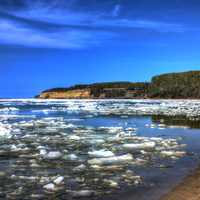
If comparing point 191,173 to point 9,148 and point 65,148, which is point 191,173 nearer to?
point 65,148

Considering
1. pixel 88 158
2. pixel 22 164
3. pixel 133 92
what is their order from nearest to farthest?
1. pixel 22 164
2. pixel 88 158
3. pixel 133 92

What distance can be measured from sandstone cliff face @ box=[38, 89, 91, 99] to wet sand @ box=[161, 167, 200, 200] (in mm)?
146905

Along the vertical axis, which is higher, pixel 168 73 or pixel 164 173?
pixel 168 73

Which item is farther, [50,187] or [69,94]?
[69,94]

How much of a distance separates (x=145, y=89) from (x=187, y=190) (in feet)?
468

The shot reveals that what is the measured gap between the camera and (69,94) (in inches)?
6565

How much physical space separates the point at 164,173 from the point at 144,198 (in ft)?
6.81

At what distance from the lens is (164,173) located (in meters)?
8.63

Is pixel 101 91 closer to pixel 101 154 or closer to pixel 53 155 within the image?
pixel 101 154

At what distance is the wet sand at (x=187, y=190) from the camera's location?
6512mm

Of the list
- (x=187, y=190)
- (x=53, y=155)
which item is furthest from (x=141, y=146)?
(x=187, y=190)

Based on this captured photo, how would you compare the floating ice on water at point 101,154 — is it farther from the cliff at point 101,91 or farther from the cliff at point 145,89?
the cliff at point 101,91

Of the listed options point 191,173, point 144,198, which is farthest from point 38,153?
point 144,198

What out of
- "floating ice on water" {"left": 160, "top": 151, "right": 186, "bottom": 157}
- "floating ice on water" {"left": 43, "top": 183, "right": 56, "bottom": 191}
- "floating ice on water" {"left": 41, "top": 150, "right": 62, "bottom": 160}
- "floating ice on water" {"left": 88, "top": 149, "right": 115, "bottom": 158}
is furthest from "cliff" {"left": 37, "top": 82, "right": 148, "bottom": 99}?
"floating ice on water" {"left": 43, "top": 183, "right": 56, "bottom": 191}
